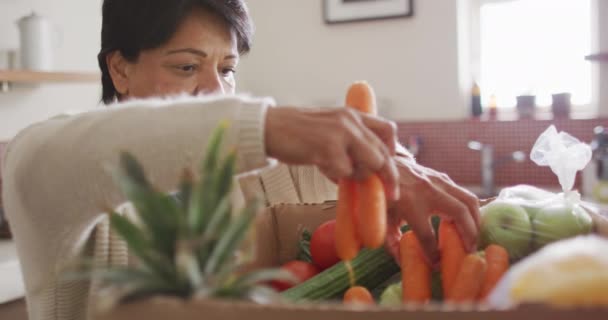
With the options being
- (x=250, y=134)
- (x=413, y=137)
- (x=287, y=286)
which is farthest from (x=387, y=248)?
(x=413, y=137)

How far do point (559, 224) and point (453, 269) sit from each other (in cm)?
14

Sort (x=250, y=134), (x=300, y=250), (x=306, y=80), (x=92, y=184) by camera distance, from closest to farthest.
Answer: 1. (x=250, y=134)
2. (x=92, y=184)
3. (x=300, y=250)
4. (x=306, y=80)

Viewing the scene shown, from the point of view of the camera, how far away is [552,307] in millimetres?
384

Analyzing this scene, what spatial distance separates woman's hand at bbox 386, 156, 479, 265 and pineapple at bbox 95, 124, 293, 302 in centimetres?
33

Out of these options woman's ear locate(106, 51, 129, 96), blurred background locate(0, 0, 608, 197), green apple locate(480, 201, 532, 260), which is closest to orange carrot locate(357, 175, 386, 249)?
green apple locate(480, 201, 532, 260)

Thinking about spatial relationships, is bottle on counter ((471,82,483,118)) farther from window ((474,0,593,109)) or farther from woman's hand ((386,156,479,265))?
woman's hand ((386,156,479,265))

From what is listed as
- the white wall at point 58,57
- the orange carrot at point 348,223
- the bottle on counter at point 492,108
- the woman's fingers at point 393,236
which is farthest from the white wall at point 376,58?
the orange carrot at point 348,223

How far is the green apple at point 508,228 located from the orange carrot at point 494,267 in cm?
6

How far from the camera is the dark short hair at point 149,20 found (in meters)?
1.12

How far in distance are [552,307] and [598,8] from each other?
2752 mm

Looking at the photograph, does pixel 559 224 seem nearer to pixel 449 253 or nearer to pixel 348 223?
pixel 449 253

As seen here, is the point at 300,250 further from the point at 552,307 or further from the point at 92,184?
the point at 552,307

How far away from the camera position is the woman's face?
1.13 m

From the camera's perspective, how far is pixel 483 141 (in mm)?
2953
